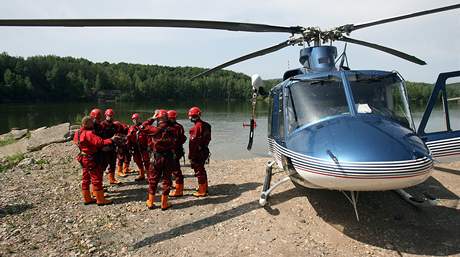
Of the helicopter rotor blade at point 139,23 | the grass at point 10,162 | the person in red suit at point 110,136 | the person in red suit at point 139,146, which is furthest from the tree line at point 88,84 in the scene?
the helicopter rotor blade at point 139,23

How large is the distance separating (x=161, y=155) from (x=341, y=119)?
10.0 feet

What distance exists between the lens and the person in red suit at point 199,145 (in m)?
6.53

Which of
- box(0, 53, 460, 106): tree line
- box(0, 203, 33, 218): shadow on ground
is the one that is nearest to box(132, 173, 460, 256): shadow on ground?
box(0, 203, 33, 218): shadow on ground

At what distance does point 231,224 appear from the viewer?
5.25 meters

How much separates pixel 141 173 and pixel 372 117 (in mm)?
5381

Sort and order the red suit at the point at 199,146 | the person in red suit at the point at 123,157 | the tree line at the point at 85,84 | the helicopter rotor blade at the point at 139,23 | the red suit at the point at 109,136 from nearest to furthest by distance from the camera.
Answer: the helicopter rotor blade at the point at 139,23 < the red suit at the point at 109,136 < the red suit at the point at 199,146 < the person in red suit at the point at 123,157 < the tree line at the point at 85,84

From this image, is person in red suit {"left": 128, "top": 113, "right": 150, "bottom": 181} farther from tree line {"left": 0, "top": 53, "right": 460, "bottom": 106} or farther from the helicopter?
tree line {"left": 0, "top": 53, "right": 460, "bottom": 106}

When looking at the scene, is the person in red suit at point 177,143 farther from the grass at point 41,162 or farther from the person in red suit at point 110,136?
the grass at point 41,162

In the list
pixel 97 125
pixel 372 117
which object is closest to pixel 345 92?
pixel 372 117

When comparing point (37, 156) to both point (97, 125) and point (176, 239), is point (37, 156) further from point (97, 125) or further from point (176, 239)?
point (176, 239)

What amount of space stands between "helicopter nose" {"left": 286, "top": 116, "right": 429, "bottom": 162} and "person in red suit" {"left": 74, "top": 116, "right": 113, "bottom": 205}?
3.43 meters

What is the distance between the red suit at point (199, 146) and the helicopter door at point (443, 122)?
12.5ft

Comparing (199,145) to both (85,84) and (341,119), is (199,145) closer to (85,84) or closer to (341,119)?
(341,119)

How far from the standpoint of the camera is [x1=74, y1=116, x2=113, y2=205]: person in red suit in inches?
237
